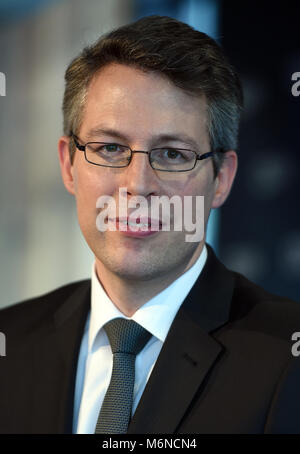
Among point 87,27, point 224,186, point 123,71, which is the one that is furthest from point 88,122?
point 87,27

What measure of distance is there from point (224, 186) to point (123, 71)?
51 centimetres

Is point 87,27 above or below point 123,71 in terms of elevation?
above

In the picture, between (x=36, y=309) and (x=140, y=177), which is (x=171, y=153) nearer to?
(x=140, y=177)

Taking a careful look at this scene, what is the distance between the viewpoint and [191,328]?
1.76m

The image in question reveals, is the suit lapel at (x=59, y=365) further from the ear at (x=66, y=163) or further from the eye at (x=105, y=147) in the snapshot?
the eye at (x=105, y=147)

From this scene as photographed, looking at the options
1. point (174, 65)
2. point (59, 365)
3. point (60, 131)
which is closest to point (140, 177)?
point (174, 65)

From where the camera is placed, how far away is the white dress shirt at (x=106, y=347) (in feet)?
5.83

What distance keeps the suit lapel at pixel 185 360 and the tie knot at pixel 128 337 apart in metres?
0.09

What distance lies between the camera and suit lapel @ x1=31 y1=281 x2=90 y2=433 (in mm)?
1776

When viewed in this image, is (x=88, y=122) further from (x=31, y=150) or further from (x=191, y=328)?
(x=31, y=150)

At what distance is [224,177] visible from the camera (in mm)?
1989

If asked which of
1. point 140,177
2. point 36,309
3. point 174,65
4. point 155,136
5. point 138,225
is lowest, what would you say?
point 36,309

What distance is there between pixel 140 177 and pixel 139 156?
0.21ft
